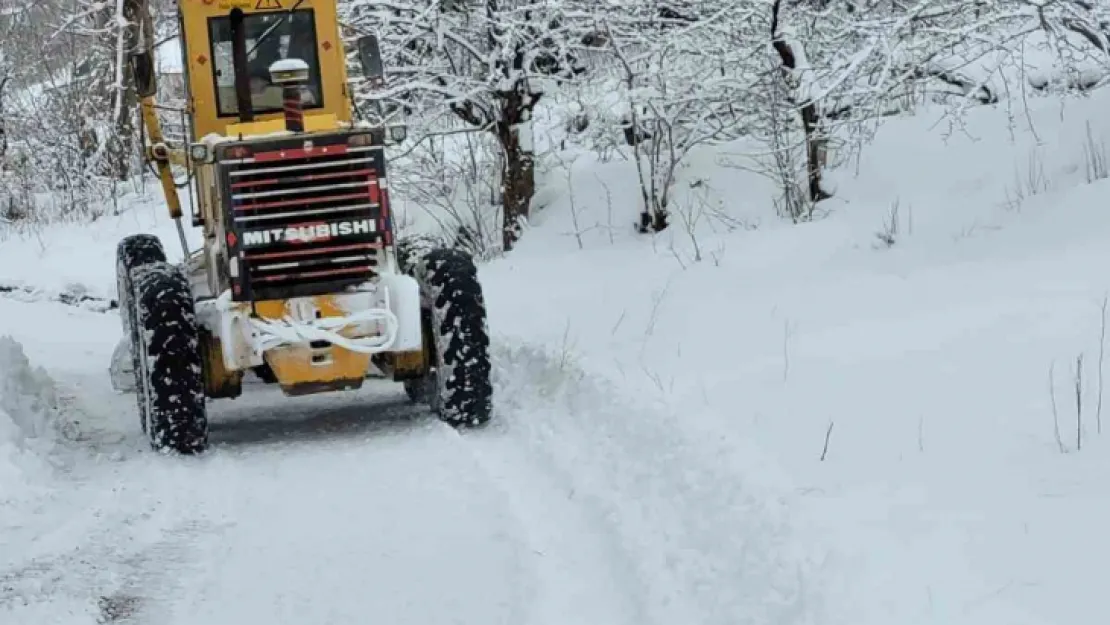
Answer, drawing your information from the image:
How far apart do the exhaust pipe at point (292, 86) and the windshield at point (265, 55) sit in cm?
59

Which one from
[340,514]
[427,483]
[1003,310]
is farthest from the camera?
[1003,310]

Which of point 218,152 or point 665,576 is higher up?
point 218,152

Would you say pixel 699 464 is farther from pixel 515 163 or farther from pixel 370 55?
pixel 515 163

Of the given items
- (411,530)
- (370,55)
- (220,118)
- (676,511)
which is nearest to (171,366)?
(220,118)

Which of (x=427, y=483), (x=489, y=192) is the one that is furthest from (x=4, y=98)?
(x=427, y=483)

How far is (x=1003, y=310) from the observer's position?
26.8 feet

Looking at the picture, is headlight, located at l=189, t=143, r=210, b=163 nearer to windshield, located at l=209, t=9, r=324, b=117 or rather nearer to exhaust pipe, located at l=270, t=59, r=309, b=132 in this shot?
exhaust pipe, located at l=270, t=59, r=309, b=132

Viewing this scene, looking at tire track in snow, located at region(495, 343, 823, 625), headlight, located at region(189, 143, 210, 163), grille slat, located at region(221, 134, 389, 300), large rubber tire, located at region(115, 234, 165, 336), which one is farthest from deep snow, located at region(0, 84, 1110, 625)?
headlight, located at region(189, 143, 210, 163)

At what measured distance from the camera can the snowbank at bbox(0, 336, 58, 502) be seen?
25.1ft

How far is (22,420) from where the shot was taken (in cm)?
891

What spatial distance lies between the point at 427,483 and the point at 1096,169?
232 inches

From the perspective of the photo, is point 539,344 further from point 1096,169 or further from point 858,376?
point 1096,169

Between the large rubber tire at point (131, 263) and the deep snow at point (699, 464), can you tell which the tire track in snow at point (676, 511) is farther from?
the large rubber tire at point (131, 263)

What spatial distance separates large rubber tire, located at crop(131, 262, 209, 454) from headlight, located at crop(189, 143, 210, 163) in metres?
0.68
